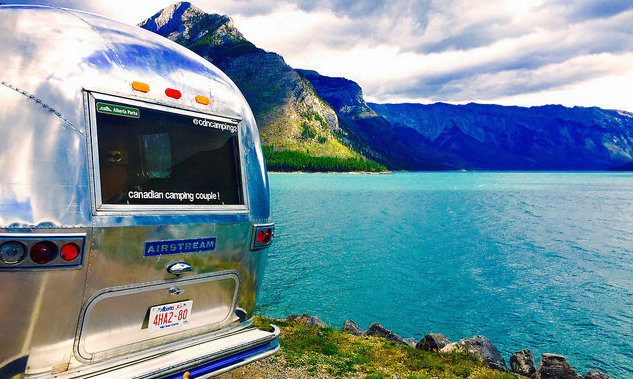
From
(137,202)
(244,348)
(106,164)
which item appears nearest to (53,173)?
(106,164)

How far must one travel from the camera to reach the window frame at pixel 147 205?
4418mm

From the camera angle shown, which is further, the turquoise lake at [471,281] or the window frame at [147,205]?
the turquoise lake at [471,281]

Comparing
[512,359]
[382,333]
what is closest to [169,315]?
[382,333]

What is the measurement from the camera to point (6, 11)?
441cm

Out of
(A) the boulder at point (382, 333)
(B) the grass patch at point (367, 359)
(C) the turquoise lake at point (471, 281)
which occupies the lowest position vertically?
(C) the turquoise lake at point (471, 281)

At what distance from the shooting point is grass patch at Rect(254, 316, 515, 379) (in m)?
8.70

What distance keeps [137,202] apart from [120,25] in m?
2.52

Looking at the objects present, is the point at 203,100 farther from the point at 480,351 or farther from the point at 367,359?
the point at 480,351

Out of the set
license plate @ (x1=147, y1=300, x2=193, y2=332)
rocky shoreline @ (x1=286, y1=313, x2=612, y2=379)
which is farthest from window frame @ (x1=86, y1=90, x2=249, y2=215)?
rocky shoreline @ (x1=286, y1=313, x2=612, y2=379)

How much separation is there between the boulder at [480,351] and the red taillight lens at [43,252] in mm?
9402

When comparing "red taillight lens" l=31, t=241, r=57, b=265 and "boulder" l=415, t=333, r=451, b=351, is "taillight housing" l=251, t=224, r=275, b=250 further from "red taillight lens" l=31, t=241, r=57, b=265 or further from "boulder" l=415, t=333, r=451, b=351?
"boulder" l=415, t=333, r=451, b=351

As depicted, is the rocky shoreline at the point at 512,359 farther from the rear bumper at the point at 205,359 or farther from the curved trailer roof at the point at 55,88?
the curved trailer roof at the point at 55,88

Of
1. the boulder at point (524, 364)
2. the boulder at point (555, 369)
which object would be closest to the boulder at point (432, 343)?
the boulder at point (524, 364)

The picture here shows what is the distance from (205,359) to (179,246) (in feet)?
4.72
